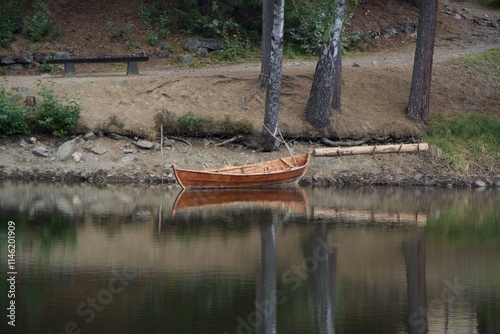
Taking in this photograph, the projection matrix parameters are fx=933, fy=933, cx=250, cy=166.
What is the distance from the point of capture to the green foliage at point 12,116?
2314cm

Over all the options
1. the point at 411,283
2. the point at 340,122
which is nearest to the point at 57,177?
the point at 340,122

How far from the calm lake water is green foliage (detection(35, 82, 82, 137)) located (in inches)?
84.7

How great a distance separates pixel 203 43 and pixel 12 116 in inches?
323

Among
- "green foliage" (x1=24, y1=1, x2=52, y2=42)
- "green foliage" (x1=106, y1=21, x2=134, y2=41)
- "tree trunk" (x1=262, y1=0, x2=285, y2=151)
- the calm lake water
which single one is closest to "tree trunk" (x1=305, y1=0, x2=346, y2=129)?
"tree trunk" (x1=262, y1=0, x2=285, y2=151)

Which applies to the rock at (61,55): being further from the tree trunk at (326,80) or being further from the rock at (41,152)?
the tree trunk at (326,80)

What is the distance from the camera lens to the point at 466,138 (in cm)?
2502

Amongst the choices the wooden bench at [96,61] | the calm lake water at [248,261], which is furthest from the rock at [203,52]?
the calm lake water at [248,261]

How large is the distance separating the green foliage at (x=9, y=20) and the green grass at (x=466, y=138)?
42.4 feet

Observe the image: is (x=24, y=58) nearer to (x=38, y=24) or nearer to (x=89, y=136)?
(x=38, y=24)

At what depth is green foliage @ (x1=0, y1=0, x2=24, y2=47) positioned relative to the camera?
28.4 metres

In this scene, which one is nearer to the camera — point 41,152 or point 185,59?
point 41,152

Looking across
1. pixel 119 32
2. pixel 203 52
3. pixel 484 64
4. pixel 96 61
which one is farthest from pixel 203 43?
pixel 484 64

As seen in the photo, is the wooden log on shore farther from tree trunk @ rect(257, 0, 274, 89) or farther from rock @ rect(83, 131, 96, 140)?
rock @ rect(83, 131, 96, 140)

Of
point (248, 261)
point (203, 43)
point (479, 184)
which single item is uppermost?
point (203, 43)
